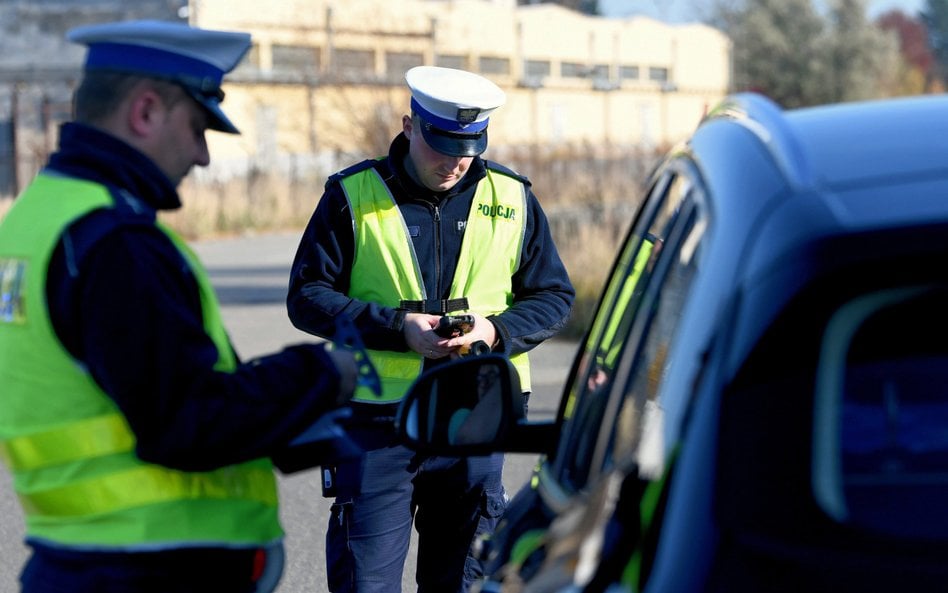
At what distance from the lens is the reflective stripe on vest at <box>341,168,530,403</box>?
4.59 meters

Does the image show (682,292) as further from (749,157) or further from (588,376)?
(588,376)

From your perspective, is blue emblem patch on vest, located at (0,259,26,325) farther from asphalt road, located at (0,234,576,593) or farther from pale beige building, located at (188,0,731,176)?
pale beige building, located at (188,0,731,176)

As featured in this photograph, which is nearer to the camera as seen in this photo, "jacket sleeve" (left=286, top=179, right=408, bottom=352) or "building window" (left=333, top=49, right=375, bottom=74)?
"jacket sleeve" (left=286, top=179, right=408, bottom=352)

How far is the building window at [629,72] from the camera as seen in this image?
69438mm

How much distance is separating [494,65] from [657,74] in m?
13.6

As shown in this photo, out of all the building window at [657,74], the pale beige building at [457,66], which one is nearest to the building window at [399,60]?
the pale beige building at [457,66]

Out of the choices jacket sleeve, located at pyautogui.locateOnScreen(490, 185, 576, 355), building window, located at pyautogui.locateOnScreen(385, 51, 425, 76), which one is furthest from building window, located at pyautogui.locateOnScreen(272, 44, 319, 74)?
jacket sleeve, located at pyautogui.locateOnScreen(490, 185, 576, 355)

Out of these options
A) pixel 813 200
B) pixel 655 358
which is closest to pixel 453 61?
pixel 655 358

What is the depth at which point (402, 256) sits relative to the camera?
4.59m

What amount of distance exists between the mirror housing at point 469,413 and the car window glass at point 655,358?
0.43 m

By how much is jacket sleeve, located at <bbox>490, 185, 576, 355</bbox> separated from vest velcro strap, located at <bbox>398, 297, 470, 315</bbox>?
12cm

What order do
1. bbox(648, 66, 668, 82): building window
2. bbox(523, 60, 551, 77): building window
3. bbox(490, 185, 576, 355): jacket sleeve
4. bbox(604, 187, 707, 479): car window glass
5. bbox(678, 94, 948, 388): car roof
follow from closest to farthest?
1. bbox(678, 94, 948, 388): car roof
2. bbox(604, 187, 707, 479): car window glass
3. bbox(490, 185, 576, 355): jacket sleeve
4. bbox(523, 60, 551, 77): building window
5. bbox(648, 66, 668, 82): building window

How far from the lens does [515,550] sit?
8.39 feet

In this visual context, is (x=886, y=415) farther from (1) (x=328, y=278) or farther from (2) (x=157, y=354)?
(1) (x=328, y=278)
